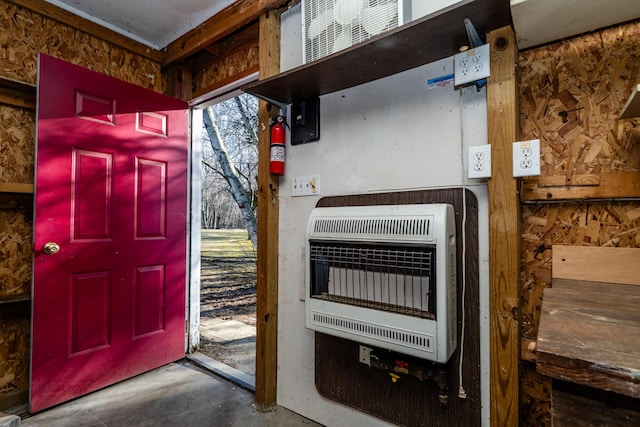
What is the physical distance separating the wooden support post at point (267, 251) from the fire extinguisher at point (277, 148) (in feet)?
0.24

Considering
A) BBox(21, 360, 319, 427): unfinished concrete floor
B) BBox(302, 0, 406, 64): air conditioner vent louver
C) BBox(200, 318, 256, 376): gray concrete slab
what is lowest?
BBox(200, 318, 256, 376): gray concrete slab

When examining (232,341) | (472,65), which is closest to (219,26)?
(472,65)

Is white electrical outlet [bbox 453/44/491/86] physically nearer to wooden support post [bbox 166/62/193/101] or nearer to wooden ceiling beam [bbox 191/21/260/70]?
wooden ceiling beam [bbox 191/21/260/70]

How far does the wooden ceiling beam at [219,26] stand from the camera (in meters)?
1.94

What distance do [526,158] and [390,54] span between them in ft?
2.26

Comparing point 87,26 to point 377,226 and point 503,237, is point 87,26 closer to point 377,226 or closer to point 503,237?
point 377,226

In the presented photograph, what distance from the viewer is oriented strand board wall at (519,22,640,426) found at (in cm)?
111

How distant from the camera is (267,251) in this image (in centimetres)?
190

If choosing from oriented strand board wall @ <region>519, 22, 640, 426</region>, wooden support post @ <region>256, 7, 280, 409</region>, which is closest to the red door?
wooden support post @ <region>256, 7, 280, 409</region>

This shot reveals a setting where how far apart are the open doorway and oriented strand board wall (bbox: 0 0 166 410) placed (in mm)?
1138

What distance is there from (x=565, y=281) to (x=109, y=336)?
8.35 feet

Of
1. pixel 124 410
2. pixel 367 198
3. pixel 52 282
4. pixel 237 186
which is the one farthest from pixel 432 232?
pixel 237 186

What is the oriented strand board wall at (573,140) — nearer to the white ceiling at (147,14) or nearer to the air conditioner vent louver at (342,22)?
the air conditioner vent louver at (342,22)

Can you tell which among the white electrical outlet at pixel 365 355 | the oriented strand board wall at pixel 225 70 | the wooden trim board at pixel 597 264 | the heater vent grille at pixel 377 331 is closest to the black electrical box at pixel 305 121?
the oriented strand board wall at pixel 225 70
